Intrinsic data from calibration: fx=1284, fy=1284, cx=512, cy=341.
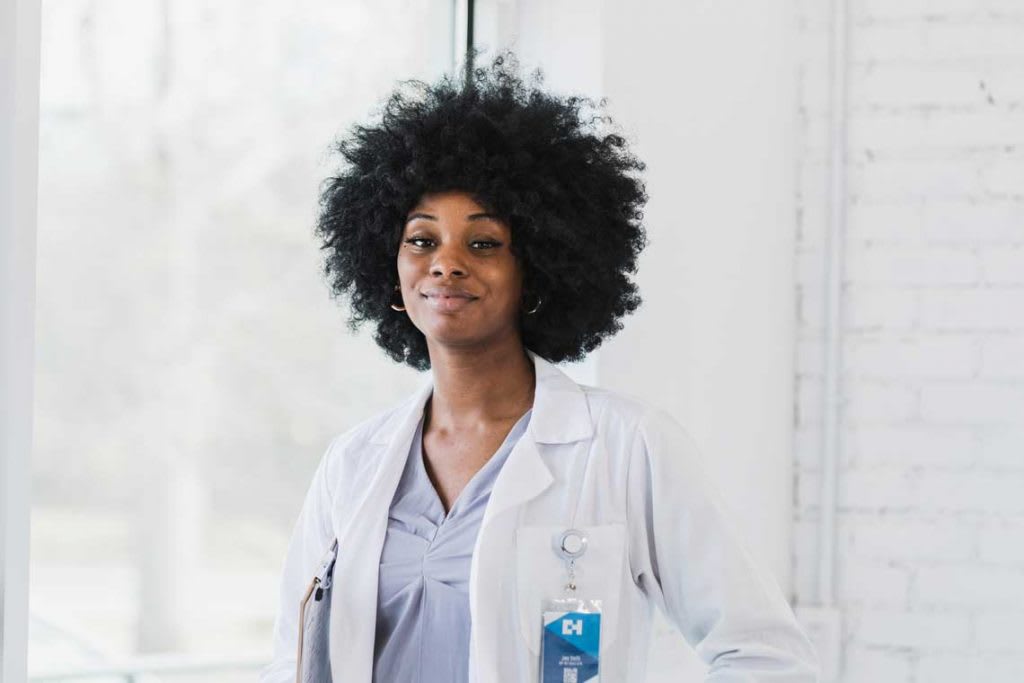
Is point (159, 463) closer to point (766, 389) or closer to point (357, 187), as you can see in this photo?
point (357, 187)

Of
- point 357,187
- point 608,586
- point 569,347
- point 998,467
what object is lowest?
point 608,586

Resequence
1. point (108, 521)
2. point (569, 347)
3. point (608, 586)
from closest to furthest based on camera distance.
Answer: point (608, 586), point (569, 347), point (108, 521)

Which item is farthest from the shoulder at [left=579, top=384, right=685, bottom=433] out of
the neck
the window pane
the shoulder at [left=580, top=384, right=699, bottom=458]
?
the window pane

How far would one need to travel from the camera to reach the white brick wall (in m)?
2.34

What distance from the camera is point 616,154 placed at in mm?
1904

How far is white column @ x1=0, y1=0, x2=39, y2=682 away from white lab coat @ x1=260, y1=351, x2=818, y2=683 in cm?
43

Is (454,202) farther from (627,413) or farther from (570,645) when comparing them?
(570,645)

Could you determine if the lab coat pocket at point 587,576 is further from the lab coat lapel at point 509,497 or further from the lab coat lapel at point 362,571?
the lab coat lapel at point 362,571

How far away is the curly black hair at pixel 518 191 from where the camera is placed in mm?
1791

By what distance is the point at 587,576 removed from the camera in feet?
5.49

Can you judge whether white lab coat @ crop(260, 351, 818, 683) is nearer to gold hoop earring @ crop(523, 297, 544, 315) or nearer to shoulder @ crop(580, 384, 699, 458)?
shoulder @ crop(580, 384, 699, 458)

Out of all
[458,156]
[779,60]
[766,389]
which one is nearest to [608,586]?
[458,156]

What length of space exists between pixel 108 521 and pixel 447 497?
0.62 metres

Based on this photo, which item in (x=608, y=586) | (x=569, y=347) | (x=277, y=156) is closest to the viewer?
(x=608, y=586)
